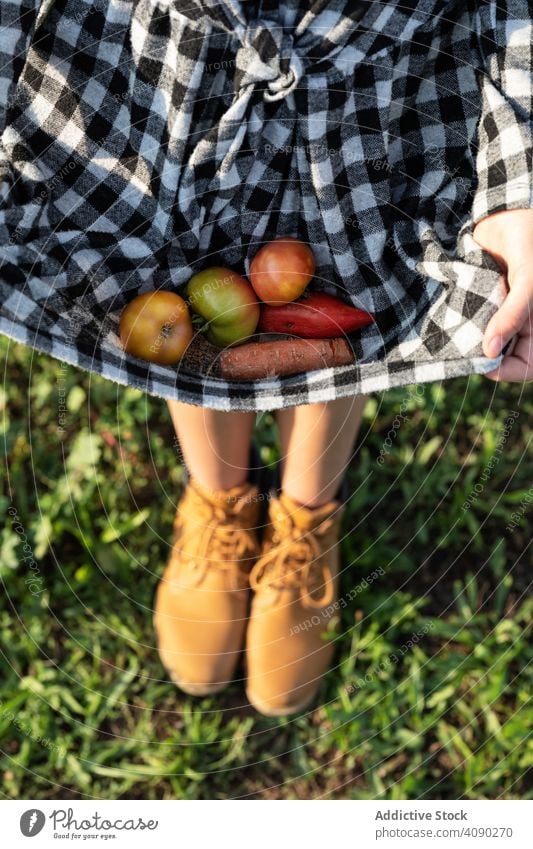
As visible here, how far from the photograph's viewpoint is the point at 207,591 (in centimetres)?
193

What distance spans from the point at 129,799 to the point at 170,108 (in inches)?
62.3

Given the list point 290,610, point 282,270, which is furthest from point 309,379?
point 290,610

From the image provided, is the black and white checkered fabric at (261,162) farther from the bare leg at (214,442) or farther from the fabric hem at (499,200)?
the bare leg at (214,442)

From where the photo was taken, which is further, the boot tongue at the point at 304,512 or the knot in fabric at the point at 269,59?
the boot tongue at the point at 304,512

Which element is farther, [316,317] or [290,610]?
[290,610]

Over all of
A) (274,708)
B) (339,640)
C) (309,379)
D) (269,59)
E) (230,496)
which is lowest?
(274,708)

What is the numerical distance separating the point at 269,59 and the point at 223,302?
1.40 feet

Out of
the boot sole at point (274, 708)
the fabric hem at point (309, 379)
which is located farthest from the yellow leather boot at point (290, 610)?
the fabric hem at point (309, 379)

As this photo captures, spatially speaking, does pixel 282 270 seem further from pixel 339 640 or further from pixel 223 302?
pixel 339 640

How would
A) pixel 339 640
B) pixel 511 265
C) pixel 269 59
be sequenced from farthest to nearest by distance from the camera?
pixel 339 640 < pixel 511 265 < pixel 269 59

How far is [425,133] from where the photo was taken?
141 centimetres

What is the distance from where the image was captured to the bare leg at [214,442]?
1.64 m

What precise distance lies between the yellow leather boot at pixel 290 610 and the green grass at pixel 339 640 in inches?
3.3
